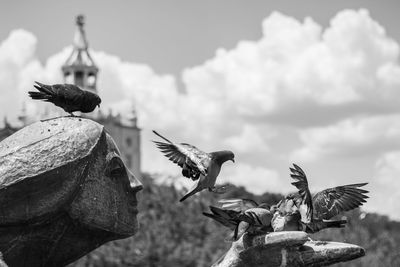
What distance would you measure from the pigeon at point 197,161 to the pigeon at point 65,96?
0.93 meters

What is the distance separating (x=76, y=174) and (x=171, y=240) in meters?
43.9

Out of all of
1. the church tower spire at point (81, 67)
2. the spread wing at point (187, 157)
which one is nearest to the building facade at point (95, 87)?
the church tower spire at point (81, 67)

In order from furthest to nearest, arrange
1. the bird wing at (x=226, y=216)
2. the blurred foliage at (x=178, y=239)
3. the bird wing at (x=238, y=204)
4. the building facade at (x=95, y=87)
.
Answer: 1. the building facade at (x=95, y=87)
2. the blurred foliage at (x=178, y=239)
3. the bird wing at (x=238, y=204)
4. the bird wing at (x=226, y=216)

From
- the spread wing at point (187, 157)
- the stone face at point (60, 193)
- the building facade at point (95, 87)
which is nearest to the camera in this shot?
the stone face at point (60, 193)

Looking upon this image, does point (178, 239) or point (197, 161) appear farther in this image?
point (178, 239)

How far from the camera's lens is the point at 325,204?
10859mm

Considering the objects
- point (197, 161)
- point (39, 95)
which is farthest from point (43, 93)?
point (197, 161)

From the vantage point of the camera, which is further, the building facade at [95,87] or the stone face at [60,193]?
the building facade at [95,87]

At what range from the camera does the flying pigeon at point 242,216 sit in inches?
408

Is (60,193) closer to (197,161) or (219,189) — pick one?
(197,161)

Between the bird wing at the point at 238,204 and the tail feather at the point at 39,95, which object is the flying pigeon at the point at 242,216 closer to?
the bird wing at the point at 238,204

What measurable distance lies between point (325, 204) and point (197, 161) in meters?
1.60

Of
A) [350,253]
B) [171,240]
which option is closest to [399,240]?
[171,240]

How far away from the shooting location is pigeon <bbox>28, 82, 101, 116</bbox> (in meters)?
10.7
